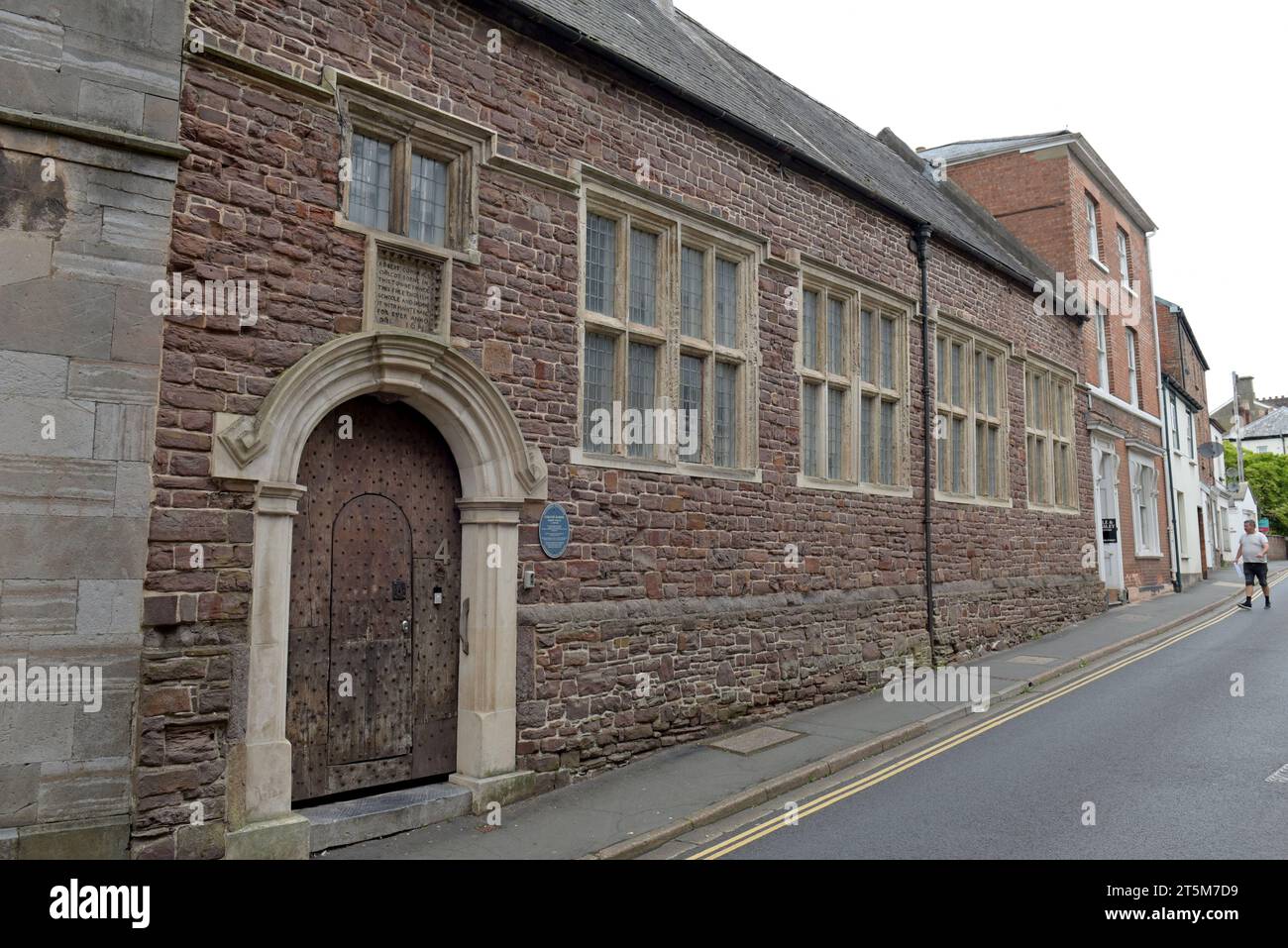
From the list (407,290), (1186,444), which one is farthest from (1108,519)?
(407,290)

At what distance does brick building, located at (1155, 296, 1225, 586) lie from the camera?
28.1 metres

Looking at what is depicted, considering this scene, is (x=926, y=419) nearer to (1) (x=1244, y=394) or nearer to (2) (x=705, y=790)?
(2) (x=705, y=790)

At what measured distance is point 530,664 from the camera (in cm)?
787

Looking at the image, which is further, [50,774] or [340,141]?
[340,141]

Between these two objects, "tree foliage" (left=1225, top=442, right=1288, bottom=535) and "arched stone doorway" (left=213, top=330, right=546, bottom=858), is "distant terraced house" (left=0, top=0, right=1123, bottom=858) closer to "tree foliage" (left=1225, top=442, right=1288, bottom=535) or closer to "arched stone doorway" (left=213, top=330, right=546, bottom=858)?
"arched stone doorway" (left=213, top=330, right=546, bottom=858)

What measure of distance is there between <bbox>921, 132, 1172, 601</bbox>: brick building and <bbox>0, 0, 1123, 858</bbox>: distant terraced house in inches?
420

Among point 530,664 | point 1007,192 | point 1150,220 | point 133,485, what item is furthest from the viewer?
point 1150,220

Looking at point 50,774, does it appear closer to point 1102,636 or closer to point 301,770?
point 301,770

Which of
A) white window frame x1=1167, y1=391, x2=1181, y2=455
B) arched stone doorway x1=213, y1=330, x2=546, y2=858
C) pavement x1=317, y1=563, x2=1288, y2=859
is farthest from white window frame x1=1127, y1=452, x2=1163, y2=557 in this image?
arched stone doorway x1=213, y1=330, x2=546, y2=858

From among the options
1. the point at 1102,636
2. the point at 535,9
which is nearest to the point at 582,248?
the point at 535,9

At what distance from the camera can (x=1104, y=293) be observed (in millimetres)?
22578

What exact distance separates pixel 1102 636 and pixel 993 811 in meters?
10.7

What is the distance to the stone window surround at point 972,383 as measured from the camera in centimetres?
1439

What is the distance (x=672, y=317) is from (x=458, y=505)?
10.8ft
